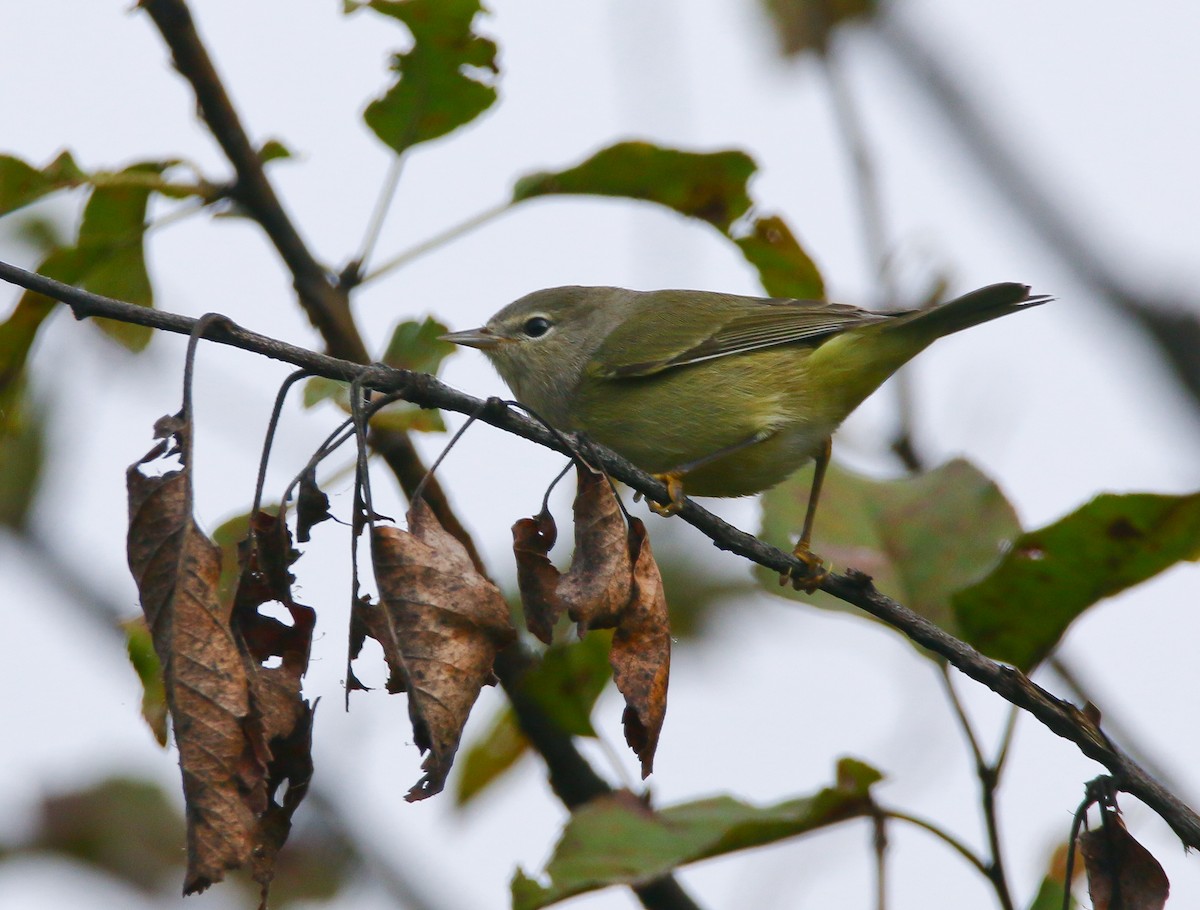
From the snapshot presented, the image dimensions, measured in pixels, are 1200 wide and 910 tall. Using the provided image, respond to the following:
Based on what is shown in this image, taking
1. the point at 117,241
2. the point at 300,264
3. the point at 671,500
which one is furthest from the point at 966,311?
the point at 117,241

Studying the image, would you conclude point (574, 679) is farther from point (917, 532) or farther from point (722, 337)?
A: point (722, 337)

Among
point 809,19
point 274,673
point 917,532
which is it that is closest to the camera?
point 274,673

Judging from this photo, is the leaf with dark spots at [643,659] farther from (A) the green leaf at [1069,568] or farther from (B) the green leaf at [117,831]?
(B) the green leaf at [117,831]

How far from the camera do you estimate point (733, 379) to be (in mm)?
4293

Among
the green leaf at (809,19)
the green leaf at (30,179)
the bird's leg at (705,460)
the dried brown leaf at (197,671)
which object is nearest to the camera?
the dried brown leaf at (197,671)

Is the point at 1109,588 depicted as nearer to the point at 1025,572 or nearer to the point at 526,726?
the point at 1025,572

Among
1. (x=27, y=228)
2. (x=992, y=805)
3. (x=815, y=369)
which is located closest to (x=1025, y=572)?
(x=992, y=805)

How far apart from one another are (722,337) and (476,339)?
1040 mm

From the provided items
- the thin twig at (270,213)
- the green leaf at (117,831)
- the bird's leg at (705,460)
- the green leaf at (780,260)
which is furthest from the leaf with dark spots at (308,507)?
the green leaf at (117,831)

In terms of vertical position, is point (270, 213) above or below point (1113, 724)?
above

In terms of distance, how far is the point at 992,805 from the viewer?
2721mm

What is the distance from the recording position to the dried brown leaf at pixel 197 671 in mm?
1640

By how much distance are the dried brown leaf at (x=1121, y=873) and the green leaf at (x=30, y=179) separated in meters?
2.68

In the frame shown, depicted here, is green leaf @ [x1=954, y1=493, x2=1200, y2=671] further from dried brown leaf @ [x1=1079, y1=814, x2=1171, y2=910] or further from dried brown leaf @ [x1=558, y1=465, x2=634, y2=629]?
dried brown leaf @ [x1=558, y1=465, x2=634, y2=629]
